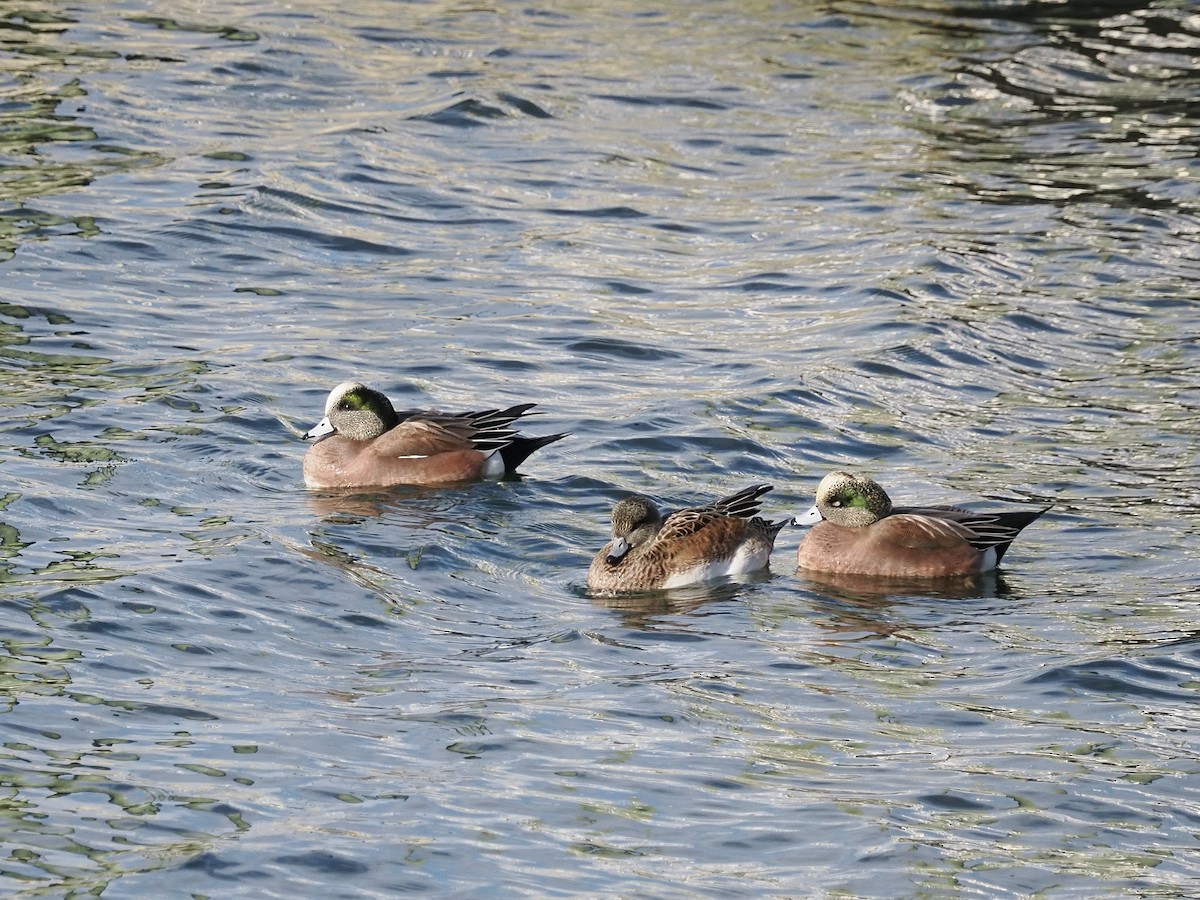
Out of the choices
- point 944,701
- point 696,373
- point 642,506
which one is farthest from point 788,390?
point 944,701

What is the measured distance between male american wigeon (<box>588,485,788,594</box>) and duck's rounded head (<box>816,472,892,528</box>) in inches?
15.3

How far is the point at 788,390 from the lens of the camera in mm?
14016

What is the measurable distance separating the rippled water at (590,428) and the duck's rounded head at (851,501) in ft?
1.37

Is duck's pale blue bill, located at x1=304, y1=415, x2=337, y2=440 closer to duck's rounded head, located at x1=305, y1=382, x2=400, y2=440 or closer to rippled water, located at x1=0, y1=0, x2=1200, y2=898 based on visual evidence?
duck's rounded head, located at x1=305, y1=382, x2=400, y2=440

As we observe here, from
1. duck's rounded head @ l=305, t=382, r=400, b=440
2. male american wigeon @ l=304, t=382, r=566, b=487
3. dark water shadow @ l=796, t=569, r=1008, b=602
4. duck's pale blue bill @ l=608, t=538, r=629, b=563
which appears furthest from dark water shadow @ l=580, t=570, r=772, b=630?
duck's rounded head @ l=305, t=382, r=400, b=440

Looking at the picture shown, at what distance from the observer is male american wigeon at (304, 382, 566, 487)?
12.3 m

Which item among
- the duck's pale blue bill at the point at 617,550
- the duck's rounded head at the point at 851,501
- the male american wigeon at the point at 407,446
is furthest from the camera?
the male american wigeon at the point at 407,446

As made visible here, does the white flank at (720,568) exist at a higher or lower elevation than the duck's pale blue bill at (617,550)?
lower

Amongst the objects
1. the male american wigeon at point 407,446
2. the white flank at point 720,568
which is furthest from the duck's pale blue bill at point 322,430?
the white flank at point 720,568

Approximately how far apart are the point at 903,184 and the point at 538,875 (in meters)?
13.7

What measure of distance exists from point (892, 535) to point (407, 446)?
3.18 m

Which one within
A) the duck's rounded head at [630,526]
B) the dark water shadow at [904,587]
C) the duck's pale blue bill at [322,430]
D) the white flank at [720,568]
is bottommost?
the dark water shadow at [904,587]

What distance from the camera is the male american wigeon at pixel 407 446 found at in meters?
12.3

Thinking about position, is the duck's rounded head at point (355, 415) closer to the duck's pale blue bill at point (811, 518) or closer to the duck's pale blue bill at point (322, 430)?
the duck's pale blue bill at point (322, 430)
